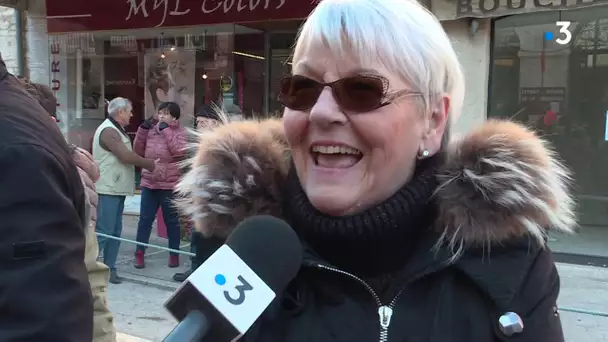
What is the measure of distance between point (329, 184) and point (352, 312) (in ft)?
1.09

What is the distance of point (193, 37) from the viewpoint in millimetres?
9500

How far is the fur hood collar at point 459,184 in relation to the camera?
1.61 m

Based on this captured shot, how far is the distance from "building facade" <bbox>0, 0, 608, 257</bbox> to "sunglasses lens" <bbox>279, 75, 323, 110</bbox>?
504cm

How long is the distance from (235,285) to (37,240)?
2.02ft

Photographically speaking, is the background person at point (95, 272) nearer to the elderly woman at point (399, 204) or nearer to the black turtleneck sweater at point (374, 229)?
the elderly woman at point (399, 204)

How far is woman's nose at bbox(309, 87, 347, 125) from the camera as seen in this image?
5.06 ft

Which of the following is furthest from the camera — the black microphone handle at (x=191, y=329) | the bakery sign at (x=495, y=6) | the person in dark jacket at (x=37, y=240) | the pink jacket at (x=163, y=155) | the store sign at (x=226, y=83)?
the store sign at (x=226, y=83)

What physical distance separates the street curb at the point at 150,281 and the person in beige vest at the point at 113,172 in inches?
4.7

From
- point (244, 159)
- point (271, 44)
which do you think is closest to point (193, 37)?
point (271, 44)

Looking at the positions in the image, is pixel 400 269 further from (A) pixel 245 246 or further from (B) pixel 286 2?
(B) pixel 286 2

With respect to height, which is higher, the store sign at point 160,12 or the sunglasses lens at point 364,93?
the store sign at point 160,12

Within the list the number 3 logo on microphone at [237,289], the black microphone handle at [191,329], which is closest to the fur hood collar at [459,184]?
the number 3 logo on microphone at [237,289]

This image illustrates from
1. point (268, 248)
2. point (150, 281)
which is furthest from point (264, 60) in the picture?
point (268, 248)

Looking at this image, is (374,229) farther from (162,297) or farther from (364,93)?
(162,297)
